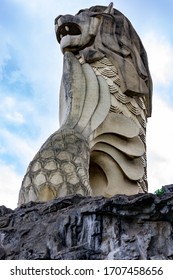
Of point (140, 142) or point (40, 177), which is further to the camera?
point (140, 142)

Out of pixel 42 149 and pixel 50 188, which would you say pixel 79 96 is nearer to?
pixel 42 149

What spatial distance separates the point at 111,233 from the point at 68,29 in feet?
17.2

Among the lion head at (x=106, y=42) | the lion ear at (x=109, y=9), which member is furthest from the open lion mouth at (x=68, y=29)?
the lion ear at (x=109, y=9)

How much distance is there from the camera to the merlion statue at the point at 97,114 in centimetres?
727

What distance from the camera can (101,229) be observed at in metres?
4.23

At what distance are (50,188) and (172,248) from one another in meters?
3.14

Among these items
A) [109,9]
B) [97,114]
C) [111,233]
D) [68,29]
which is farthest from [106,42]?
[111,233]

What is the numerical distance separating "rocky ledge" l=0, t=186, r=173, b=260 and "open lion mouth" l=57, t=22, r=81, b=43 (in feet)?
16.2

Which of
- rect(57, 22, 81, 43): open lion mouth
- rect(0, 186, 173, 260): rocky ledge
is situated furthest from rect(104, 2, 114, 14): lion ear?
rect(0, 186, 173, 260): rocky ledge

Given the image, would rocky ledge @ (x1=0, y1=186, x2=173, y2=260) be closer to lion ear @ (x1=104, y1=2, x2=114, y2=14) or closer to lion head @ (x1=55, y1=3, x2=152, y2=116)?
lion head @ (x1=55, y1=3, x2=152, y2=116)

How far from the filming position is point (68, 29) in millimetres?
8953

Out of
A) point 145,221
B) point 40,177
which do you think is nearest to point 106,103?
point 40,177

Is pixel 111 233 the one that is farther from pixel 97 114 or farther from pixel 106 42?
pixel 106 42

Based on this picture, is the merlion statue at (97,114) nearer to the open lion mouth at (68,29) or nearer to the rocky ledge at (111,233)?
the open lion mouth at (68,29)
